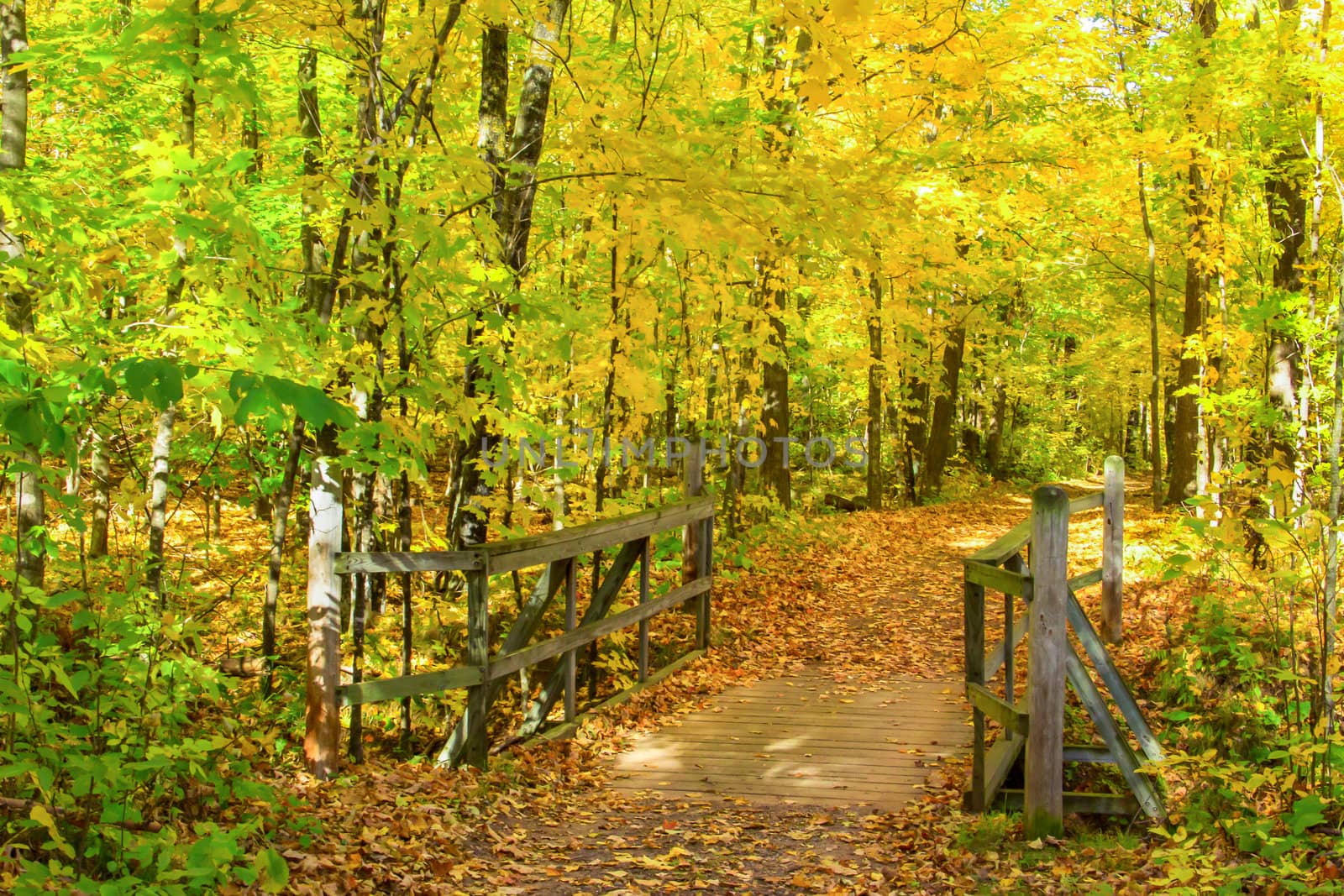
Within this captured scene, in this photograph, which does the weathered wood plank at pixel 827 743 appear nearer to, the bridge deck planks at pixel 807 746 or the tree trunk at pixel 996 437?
→ the bridge deck planks at pixel 807 746

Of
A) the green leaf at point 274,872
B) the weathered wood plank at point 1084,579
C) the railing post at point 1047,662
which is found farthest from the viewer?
the weathered wood plank at point 1084,579

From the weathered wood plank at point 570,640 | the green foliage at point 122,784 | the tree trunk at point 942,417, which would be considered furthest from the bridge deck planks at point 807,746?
the tree trunk at point 942,417

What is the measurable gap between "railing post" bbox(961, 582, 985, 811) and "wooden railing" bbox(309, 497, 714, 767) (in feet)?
8.03

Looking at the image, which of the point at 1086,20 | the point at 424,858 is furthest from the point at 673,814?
the point at 1086,20

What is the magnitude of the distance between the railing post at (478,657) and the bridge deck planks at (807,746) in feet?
2.98

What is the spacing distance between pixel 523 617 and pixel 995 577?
9.33 ft

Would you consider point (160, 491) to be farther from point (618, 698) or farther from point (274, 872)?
point (274, 872)

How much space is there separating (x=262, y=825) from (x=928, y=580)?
33.0ft

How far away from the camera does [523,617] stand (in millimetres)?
6199

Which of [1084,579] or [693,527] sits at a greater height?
[693,527]

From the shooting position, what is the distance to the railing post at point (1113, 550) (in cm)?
827

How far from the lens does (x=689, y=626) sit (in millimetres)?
9734

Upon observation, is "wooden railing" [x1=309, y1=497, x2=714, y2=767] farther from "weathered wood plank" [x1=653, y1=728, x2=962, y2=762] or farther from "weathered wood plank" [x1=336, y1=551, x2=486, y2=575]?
"weathered wood plank" [x1=653, y1=728, x2=962, y2=762]

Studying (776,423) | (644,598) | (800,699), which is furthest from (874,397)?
(644,598)
